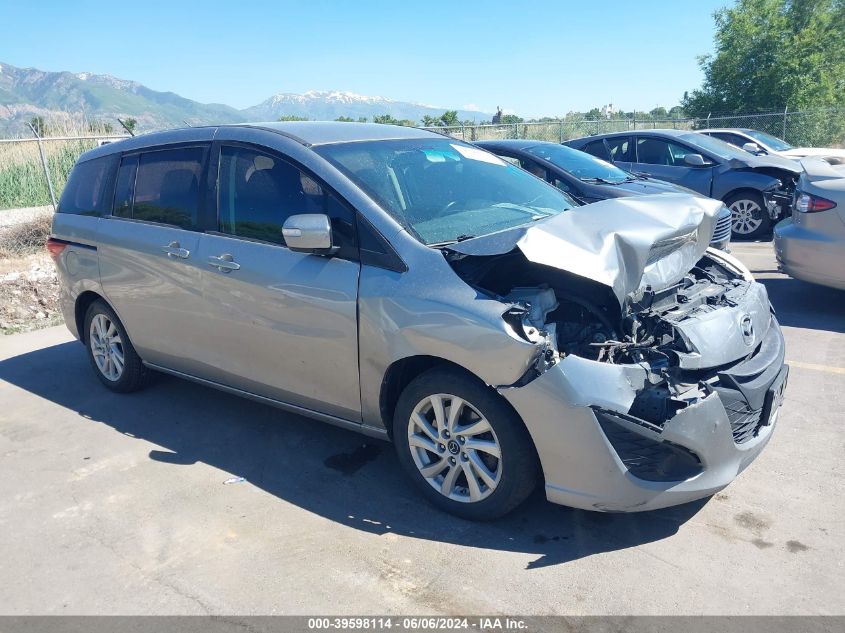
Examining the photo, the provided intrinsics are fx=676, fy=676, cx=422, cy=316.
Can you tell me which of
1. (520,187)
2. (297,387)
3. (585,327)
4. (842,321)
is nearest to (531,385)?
(585,327)

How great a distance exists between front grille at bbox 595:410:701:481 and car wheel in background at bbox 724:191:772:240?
324 inches

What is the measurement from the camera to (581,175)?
325 inches

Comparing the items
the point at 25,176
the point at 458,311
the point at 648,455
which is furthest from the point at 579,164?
the point at 25,176

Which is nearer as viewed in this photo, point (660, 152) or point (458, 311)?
point (458, 311)

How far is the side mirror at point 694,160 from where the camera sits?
1044 cm

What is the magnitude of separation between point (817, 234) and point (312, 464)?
5.15m

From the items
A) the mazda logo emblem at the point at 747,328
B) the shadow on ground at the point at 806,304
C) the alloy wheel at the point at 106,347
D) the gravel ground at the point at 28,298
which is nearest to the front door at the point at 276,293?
the alloy wheel at the point at 106,347

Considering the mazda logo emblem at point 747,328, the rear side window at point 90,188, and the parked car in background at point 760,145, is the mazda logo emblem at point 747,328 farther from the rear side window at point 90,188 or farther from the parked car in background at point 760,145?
the parked car in background at point 760,145

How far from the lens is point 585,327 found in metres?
3.32

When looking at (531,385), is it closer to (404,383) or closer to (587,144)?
(404,383)

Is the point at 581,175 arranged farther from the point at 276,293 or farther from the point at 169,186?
the point at 276,293

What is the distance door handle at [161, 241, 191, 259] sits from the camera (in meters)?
4.35

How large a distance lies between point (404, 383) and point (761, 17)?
31.4m

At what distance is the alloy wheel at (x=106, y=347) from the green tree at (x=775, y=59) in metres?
29.5
